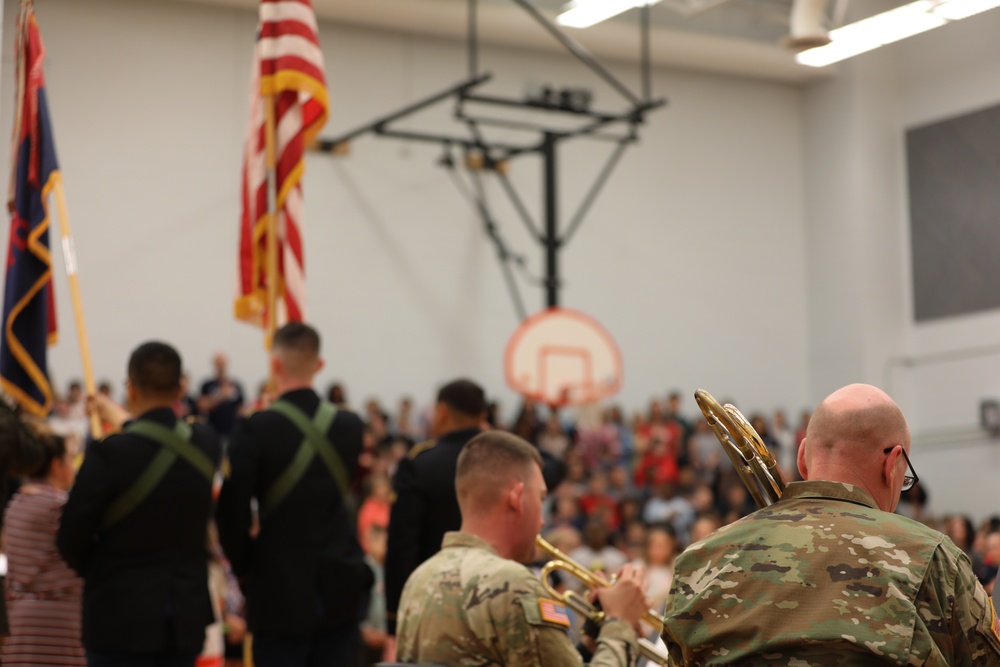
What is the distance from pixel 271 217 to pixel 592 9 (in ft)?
28.8

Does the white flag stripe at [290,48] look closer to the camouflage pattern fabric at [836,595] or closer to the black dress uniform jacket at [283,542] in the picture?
the black dress uniform jacket at [283,542]

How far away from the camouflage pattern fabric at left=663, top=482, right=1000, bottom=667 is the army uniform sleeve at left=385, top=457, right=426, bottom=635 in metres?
2.24

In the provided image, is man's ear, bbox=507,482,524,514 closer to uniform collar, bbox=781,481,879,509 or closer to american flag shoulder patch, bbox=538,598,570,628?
american flag shoulder patch, bbox=538,598,570,628

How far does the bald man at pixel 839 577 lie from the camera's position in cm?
250

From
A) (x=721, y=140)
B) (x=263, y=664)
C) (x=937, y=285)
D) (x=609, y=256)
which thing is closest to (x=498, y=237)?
(x=609, y=256)

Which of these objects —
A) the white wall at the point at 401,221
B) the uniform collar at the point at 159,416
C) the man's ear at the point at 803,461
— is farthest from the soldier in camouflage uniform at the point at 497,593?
the white wall at the point at 401,221

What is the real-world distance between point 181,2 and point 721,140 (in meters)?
8.00

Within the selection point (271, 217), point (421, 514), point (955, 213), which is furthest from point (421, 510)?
point (955, 213)

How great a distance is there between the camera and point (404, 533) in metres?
4.84

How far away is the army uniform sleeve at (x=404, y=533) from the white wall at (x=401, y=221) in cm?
893

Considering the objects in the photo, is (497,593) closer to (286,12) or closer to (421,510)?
(421,510)

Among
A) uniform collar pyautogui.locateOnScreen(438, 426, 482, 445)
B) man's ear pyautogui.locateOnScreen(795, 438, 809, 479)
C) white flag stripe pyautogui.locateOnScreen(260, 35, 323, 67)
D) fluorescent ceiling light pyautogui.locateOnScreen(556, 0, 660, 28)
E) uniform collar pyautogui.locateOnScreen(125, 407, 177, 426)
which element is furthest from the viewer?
fluorescent ceiling light pyautogui.locateOnScreen(556, 0, 660, 28)

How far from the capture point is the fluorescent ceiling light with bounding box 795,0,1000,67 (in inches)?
523

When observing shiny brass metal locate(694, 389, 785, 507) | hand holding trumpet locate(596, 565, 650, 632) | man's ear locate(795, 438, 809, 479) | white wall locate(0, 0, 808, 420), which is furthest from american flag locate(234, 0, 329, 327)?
white wall locate(0, 0, 808, 420)
